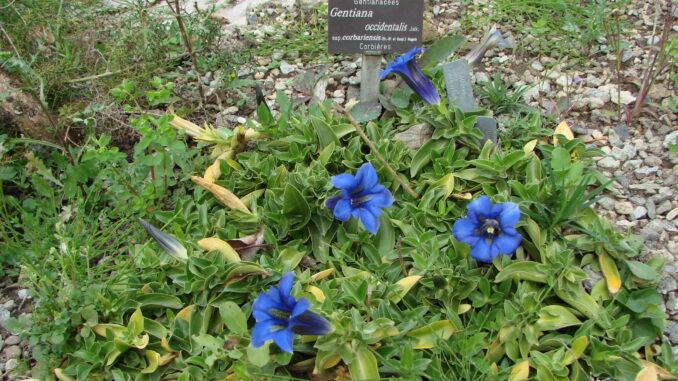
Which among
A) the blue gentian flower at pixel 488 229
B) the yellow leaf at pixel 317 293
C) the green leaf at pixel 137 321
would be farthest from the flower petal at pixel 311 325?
the green leaf at pixel 137 321

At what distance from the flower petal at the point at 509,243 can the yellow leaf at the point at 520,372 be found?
0.36 meters

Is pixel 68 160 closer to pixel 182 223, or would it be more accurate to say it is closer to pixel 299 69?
pixel 182 223

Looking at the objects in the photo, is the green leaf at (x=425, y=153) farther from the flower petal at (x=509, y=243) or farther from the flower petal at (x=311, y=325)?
the flower petal at (x=311, y=325)

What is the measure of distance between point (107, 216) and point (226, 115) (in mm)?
824

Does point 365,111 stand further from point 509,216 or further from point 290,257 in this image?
point 509,216

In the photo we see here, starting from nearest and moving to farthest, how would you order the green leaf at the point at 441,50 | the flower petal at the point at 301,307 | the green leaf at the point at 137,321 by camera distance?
the flower petal at the point at 301,307 < the green leaf at the point at 137,321 < the green leaf at the point at 441,50

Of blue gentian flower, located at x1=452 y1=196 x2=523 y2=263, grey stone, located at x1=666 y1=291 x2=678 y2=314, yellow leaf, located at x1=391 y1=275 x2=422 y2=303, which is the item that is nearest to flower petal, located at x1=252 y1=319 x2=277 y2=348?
yellow leaf, located at x1=391 y1=275 x2=422 y2=303

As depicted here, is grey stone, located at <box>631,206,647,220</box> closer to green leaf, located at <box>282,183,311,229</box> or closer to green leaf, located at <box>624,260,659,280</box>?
green leaf, located at <box>624,260,659,280</box>

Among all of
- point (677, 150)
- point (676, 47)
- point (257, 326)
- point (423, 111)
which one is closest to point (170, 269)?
point (257, 326)

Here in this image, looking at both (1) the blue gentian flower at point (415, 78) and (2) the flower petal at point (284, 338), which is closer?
(2) the flower petal at point (284, 338)

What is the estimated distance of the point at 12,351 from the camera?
90.2 inches

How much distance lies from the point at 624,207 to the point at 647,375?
83 centimetres

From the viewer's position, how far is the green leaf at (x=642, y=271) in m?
2.17

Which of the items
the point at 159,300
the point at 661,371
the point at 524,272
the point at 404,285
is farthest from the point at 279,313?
the point at 661,371
